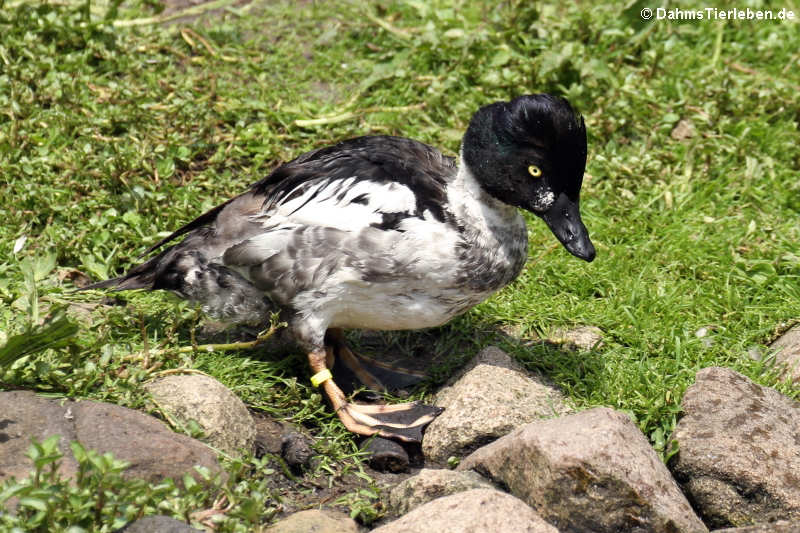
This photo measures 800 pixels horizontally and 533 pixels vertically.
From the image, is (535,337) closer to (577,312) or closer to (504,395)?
(577,312)

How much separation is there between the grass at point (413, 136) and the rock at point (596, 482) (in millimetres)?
576

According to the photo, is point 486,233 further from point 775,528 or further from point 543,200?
point 775,528

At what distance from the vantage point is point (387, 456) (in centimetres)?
416

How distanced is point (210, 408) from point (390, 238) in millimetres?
1038

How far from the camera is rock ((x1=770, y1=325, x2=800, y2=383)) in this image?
14.8ft

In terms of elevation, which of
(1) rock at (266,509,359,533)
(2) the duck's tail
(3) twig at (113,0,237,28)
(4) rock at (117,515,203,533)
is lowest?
(1) rock at (266,509,359,533)

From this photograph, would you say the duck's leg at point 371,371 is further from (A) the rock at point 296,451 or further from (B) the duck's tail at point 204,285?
(A) the rock at point 296,451

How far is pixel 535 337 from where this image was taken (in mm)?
4988

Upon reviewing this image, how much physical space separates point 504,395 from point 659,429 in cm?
68

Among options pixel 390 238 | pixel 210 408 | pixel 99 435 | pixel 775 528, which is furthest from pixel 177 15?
pixel 775 528

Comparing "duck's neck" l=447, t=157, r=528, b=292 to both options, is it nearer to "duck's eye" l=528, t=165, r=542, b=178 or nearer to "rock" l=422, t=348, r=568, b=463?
"duck's eye" l=528, t=165, r=542, b=178

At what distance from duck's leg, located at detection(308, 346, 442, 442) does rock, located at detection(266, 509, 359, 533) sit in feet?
2.07

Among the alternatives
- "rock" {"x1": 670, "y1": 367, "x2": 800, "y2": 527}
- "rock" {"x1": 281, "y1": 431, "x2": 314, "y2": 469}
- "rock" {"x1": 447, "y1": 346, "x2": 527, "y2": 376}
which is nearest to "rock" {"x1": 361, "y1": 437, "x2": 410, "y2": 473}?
"rock" {"x1": 281, "y1": 431, "x2": 314, "y2": 469}

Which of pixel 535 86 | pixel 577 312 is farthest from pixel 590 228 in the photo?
pixel 535 86
